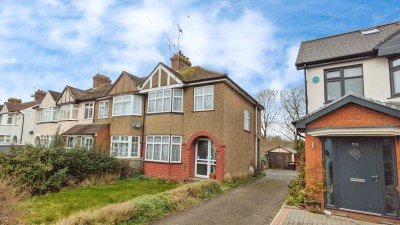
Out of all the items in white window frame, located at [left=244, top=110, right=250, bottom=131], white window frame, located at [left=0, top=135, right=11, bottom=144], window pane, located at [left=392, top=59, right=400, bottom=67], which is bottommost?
white window frame, located at [left=0, top=135, right=11, bottom=144]

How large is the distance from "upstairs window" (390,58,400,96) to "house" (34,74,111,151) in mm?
16650

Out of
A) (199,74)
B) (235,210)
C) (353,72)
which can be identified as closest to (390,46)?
(353,72)

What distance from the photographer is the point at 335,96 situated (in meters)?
10.4

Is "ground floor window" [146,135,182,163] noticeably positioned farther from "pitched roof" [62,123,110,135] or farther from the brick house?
"pitched roof" [62,123,110,135]

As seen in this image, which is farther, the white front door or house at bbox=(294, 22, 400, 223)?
the white front door

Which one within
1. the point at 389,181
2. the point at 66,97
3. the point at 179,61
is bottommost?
the point at 389,181

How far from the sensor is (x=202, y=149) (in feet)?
50.9

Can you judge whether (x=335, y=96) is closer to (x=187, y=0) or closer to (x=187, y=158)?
(x=187, y=0)

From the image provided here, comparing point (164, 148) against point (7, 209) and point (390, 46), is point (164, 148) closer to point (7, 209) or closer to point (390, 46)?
point (7, 209)

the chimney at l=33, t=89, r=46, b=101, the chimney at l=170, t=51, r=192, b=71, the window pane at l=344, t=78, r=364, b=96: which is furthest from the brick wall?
the chimney at l=33, t=89, r=46, b=101

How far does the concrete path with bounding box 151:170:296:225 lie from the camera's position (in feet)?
25.0

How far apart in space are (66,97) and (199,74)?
1512 centimetres

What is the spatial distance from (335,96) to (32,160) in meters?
14.7

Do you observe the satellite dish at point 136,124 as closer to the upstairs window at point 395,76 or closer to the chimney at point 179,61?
the chimney at point 179,61
